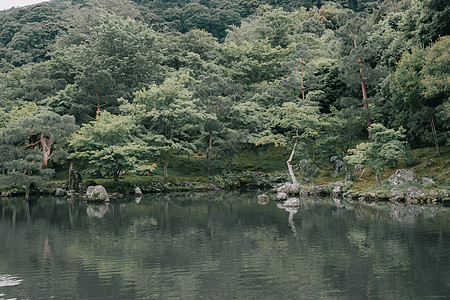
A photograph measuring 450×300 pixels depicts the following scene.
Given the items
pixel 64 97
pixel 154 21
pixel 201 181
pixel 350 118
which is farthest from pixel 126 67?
pixel 154 21

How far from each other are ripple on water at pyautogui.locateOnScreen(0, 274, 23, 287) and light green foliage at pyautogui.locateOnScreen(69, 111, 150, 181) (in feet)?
62.2

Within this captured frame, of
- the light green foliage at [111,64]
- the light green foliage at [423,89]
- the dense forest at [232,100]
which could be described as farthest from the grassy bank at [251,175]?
the light green foliage at [111,64]

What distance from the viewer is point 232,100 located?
119 ft

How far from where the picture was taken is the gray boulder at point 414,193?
2194 centimetres

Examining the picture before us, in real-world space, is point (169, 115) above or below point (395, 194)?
above

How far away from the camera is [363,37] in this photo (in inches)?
1163

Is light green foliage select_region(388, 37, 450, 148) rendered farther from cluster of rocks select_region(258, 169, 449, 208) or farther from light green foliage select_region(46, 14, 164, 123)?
light green foliage select_region(46, 14, 164, 123)

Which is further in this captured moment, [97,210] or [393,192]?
[393,192]

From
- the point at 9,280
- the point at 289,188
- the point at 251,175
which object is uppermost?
the point at 251,175

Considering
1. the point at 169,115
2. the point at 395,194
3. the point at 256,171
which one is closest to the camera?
the point at 395,194

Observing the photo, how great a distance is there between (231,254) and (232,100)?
25587 millimetres

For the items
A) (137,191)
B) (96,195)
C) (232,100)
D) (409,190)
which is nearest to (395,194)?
(409,190)

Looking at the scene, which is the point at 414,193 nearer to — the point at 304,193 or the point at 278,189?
the point at 304,193

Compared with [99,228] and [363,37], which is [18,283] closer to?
[99,228]
